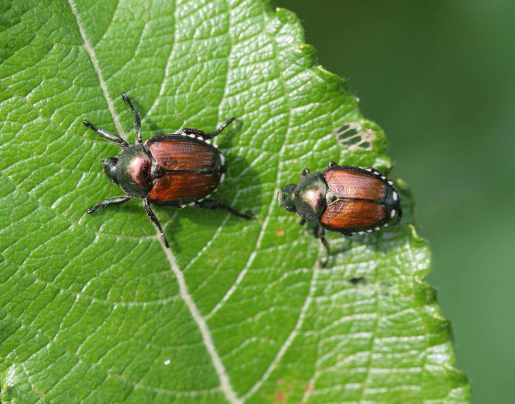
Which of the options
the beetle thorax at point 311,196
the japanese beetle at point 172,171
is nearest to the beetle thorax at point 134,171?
the japanese beetle at point 172,171

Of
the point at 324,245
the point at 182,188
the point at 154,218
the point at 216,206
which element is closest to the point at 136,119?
the point at 182,188

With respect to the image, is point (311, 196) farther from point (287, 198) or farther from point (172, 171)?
point (172, 171)

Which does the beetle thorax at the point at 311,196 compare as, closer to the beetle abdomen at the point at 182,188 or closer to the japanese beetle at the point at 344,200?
the japanese beetle at the point at 344,200

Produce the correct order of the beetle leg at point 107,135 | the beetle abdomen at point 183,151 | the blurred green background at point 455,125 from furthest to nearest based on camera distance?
the blurred green background at point 455,125
the beetle abdomen at point 183,151
the beetle leg at point 107,135

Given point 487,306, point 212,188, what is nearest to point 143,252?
point 212,188

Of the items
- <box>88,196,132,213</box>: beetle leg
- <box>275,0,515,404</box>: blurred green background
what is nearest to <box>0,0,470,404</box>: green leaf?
<box>88,196,132,213</box>: beetle leg
